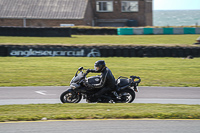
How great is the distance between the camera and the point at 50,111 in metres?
8.58

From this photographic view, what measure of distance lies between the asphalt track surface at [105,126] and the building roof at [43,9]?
39.8 metres

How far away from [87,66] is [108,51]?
165 inches

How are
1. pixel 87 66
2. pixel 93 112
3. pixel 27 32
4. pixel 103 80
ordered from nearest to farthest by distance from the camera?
pixel 93 112
pixel 103 80
pixel 87 66
pixel 27 32

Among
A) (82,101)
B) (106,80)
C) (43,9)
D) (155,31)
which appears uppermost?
(43,9)

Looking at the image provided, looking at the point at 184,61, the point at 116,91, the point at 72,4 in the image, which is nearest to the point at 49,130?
the point at 116,91

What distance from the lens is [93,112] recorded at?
27.4 ft

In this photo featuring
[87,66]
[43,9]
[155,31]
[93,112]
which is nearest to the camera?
[93,112]

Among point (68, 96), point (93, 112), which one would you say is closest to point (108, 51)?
point (68, 96)

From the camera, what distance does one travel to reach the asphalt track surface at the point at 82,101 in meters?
11.2

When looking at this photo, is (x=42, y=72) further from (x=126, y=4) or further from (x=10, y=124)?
(x=126, y=4)

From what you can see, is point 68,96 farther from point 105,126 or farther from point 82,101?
point 105,126

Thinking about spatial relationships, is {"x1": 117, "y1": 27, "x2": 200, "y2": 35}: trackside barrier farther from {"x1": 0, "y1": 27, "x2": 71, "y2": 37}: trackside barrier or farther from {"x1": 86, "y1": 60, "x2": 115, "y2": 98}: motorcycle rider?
{"x1": 86, "y1": 60, "x2": 115, "y2": 98}: motorcycle rider

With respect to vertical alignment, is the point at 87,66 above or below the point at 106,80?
below

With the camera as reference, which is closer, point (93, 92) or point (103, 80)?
point (103, 80)
